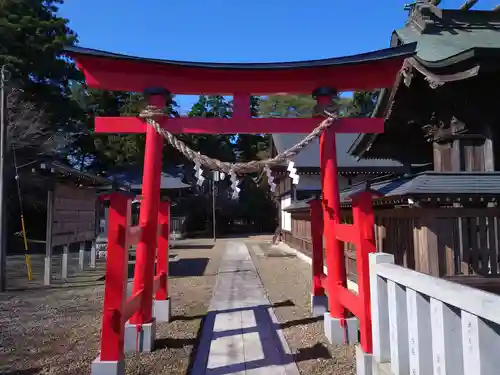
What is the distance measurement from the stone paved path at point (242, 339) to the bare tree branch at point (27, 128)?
41.7 ft

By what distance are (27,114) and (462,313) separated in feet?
63.9

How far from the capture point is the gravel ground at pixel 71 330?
400 centimetres

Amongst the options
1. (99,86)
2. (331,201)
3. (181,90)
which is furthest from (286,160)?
(99,86)

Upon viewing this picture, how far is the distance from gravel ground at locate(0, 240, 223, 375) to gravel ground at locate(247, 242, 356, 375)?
1.26 metres

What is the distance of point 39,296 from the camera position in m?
7.58

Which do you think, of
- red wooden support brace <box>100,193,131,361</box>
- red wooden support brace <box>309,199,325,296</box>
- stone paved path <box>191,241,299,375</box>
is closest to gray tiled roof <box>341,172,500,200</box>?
red wooden support brace <box>309,199,325,296</box>

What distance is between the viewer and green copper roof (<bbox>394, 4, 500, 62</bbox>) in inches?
254

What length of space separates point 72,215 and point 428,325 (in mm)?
9453

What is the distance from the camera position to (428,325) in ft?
7.26

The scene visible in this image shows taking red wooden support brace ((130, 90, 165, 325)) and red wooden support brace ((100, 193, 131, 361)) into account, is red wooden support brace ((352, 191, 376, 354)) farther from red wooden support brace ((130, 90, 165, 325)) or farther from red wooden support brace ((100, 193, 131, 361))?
red wooden support brace ((130, 90, 165, 325))

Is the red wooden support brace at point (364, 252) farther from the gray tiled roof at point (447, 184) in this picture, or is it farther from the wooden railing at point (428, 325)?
the gray tiled roof at point (447, 184)

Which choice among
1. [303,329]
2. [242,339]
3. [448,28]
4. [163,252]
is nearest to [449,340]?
[242,339]

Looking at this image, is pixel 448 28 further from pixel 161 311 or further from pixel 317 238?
pixel 161 311

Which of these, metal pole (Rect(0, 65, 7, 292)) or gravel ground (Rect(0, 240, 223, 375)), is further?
metal pole (Rect(0, 65, 7, 292))
